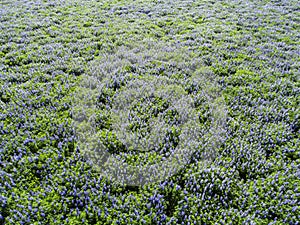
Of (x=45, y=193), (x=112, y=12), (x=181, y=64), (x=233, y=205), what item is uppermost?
(x=112, y=12)

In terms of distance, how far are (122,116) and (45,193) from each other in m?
2.52

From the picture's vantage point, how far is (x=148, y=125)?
5.79m

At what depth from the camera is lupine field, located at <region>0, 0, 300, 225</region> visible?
4.18m

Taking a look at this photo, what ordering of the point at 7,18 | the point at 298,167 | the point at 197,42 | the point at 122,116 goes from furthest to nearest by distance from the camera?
1. the point at 7,18
2. the point at 197,42
3. the point at 122,116
4. the point at 298,167

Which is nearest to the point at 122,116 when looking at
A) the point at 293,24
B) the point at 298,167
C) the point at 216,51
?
the point at 298,167

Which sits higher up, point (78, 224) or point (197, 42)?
point (197, 42)

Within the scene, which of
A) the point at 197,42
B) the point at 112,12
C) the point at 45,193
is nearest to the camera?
the point at 45,193

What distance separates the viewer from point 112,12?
41.7ft

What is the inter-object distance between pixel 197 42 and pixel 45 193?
781cm

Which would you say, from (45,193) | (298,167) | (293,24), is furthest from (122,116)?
(293,24)

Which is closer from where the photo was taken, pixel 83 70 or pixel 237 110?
pixel 237 110

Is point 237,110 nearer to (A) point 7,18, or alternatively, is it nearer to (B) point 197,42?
(B) point 197,42

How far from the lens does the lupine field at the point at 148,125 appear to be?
4.18 metres

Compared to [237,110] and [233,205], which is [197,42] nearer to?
[237,110]
